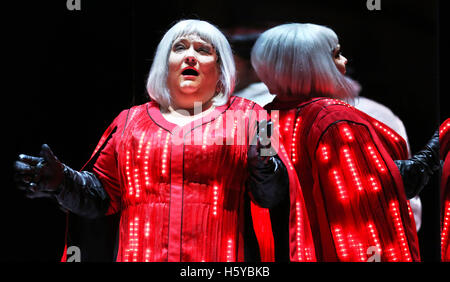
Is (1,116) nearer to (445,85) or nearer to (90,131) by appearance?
(90,131)

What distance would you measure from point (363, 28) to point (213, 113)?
733mm

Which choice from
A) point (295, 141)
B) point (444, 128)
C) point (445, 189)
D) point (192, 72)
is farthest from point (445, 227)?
point (192, 72)

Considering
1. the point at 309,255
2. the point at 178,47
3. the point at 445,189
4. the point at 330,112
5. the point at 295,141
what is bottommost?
the point at 309,255

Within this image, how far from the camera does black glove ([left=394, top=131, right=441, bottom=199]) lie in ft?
8.27

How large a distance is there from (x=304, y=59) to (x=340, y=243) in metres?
0.78

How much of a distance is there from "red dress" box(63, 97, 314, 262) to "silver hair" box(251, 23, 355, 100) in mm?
227

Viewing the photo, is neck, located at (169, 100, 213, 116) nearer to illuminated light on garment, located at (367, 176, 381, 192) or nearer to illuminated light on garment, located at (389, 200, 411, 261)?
illuminated light on garment, located at (367, 176, 381, 192)

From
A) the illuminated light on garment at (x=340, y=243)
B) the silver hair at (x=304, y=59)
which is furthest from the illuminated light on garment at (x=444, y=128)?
the illuminated light on garment at (x=340, y=243)

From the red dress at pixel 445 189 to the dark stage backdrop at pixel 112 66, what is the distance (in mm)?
59

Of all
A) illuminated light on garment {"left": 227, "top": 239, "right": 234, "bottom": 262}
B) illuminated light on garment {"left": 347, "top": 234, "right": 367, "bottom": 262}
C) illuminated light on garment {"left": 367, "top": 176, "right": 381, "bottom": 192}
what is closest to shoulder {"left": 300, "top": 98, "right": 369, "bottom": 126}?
illuminated light on garment {"left": 367, "top": 176, "right": 381, "bottom": 192}

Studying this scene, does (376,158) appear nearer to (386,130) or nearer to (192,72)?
(386,130)

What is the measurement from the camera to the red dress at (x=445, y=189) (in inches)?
103

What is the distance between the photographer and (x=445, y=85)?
270cm

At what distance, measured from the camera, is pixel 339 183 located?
248 cm
